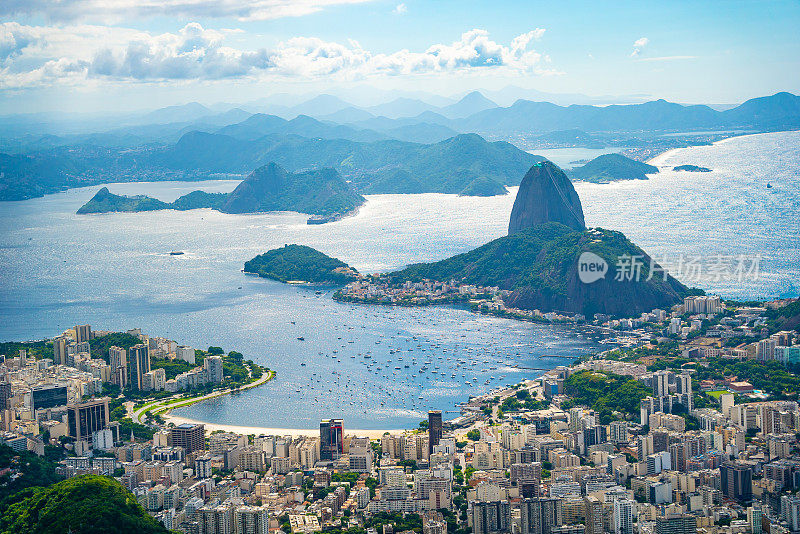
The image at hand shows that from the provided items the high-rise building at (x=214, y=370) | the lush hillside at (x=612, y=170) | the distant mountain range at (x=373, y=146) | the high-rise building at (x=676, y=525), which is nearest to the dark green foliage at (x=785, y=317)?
the high-rise building at (x=676, y=525)

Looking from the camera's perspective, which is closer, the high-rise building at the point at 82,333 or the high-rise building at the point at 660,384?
the high-rise building at the point at 660,384

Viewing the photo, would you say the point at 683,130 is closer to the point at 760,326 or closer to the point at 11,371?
the point at 760,326

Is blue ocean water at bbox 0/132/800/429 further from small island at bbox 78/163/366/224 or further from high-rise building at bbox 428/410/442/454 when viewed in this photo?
high-rise building at bbox 428/410/442/454

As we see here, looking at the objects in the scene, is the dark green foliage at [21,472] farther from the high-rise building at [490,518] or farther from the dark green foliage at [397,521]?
the high-rise building at [490,518]

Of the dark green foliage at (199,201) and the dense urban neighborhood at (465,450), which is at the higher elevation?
the dark green foliage at (199,201)

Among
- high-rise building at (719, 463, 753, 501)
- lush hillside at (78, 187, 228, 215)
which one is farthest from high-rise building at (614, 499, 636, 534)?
lush hillside at (78, 187, 228, 215)
